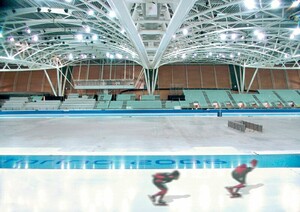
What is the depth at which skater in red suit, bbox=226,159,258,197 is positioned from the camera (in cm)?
392

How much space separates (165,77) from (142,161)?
3519cm

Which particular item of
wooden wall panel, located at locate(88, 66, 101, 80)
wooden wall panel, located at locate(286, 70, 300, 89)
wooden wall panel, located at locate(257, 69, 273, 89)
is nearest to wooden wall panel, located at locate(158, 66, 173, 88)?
wooden wall panel, located at locate(88, 66, 101, 80)

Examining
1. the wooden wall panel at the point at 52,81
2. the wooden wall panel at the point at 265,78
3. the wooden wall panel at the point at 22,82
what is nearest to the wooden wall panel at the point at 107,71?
the wooden wall panel at the point at 52,81

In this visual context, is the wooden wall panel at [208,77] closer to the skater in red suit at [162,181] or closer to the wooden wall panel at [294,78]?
the wooden wall panel at [294,78]

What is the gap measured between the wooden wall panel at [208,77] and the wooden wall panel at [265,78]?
35.5 ft

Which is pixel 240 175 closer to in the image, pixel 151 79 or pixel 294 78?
pixel 151 79

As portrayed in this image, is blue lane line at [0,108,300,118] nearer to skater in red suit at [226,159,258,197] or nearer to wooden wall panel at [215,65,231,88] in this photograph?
wooden wall panel at [215,65,231,88]

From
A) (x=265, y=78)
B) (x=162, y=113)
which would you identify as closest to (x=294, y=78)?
(x=265, y=78)

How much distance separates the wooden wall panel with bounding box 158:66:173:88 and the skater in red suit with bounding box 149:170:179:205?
3517 centimetres

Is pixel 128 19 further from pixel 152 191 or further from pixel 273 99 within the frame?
pixel 273 99

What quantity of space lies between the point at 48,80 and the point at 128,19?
3538 centimetres

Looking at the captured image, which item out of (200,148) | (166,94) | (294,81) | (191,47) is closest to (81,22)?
(191,47)

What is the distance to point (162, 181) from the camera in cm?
441

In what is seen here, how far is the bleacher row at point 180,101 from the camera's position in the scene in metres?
34.5
